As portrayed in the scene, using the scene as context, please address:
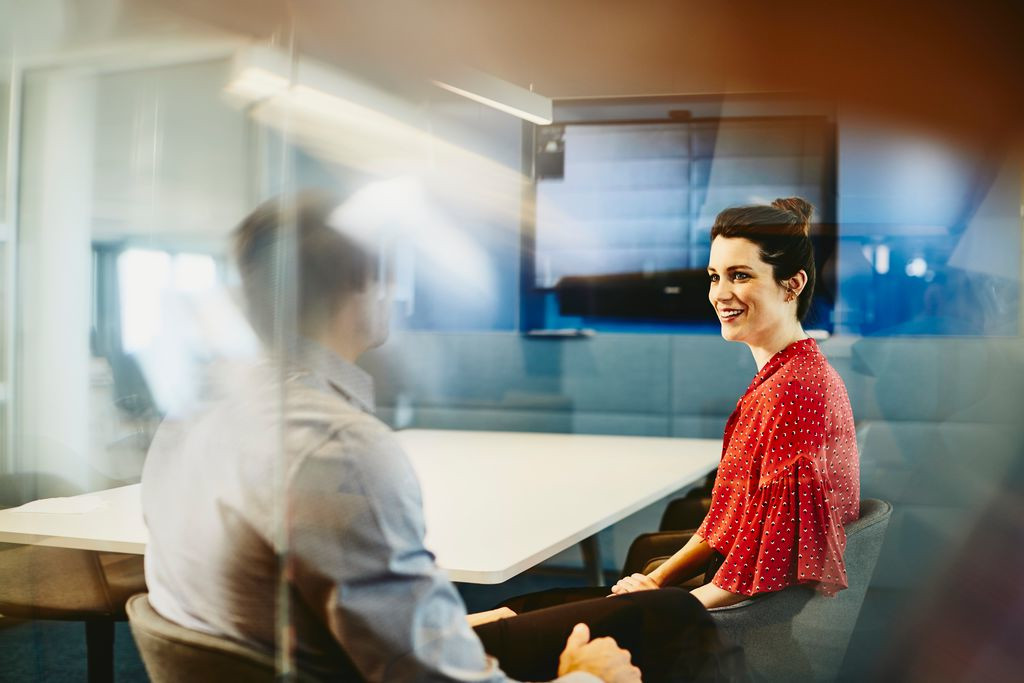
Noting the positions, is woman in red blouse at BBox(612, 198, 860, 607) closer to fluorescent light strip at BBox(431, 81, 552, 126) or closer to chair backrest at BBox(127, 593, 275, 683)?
fluorescent light strip at BBox(431, 81, 552, 126)

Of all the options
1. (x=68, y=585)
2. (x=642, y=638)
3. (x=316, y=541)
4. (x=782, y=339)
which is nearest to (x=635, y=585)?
(x=642, y=638)

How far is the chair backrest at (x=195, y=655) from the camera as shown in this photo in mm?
997

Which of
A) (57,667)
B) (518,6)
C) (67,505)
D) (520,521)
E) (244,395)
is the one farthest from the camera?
(57,667)

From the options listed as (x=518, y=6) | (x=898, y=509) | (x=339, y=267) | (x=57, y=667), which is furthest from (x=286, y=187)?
(x=57, y=667)

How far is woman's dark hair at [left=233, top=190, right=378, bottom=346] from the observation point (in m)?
1.11

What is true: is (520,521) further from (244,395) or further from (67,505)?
(67,505)

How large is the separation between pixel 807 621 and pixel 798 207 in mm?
615

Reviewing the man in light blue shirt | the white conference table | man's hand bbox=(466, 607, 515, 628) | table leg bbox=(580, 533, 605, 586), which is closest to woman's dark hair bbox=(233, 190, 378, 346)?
the man in light blue shirt

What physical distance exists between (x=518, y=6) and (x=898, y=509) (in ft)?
3.33

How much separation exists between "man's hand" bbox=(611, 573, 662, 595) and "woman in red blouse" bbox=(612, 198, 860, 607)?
1 centimetres

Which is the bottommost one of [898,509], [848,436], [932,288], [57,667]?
[57,667]

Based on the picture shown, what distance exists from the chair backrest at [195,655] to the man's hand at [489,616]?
32 cm

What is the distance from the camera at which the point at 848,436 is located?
1227mm

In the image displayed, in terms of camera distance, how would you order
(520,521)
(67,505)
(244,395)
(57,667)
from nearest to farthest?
(244,395) < (520,521) < (67,505) < (57,667)
